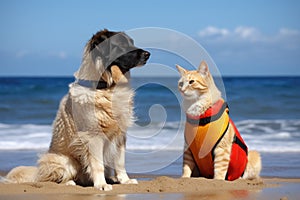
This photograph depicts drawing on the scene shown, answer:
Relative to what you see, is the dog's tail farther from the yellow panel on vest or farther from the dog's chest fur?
the yellow panel on vest

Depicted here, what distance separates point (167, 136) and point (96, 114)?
5250 millimetres

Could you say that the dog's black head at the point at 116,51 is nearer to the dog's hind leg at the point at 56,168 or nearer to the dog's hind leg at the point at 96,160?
the dog's hind leg at the point at 96,160

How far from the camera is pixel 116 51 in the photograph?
538 centimetres

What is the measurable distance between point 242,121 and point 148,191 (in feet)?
29.3

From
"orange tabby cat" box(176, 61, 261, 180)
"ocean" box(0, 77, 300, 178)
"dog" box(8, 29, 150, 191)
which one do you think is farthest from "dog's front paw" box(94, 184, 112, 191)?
"orange tabby cat" box(176, 61, 261, 180)

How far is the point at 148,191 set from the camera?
5234 millimetres

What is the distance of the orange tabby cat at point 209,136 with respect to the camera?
5.65 metres

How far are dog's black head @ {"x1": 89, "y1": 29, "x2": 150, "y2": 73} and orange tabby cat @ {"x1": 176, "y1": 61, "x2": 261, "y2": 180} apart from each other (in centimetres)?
70

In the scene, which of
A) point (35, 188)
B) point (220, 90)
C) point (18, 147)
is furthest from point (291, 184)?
point (18, 147)

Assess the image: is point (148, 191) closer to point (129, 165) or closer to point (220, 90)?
point (220, 90)

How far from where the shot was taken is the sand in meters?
4.99

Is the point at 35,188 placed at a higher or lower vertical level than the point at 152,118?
lower

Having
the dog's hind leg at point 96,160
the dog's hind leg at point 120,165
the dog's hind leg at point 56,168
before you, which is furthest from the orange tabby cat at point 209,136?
the dog's hind leg at point 56,168

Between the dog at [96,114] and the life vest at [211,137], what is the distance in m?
0.68
